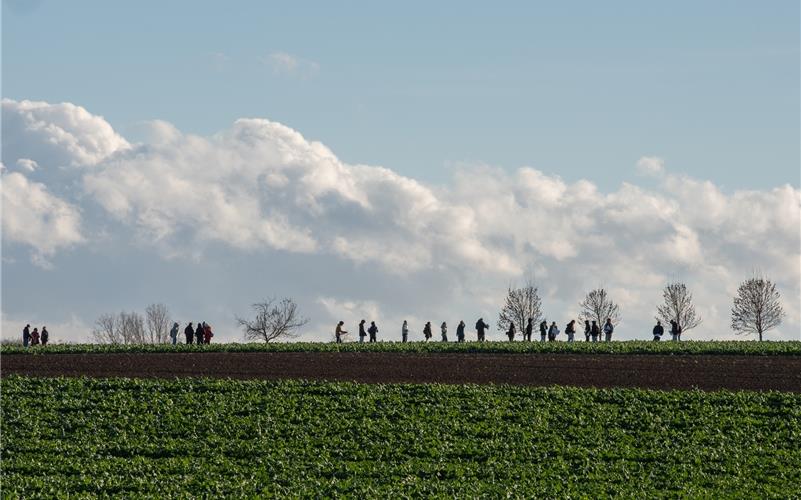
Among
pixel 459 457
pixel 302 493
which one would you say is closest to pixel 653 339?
pixel 459 457

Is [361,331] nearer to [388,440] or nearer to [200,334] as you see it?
[200,334]

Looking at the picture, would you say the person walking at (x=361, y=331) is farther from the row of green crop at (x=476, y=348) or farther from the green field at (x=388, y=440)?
the green field at (x=388, y=440)

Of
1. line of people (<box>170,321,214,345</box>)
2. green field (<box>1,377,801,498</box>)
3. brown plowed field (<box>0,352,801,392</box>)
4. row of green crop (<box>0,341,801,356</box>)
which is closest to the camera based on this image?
green field (<box>1,377,801,498</box>)

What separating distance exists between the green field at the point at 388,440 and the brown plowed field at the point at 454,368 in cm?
344

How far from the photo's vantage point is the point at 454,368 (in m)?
48.2

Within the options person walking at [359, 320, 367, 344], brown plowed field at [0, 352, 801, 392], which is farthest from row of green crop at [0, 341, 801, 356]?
person walking at [359, 320, 367, 344]

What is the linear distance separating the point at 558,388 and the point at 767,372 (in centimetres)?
1100

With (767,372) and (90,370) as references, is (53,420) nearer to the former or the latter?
(90,370)

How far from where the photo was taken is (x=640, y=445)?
106 feet

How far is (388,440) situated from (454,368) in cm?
1573

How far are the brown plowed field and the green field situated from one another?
3441 millimetres

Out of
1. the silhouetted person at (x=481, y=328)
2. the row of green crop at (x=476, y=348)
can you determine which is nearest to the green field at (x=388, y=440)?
the row of green crop at (x=476, y=348)

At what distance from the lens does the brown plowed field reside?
145ft

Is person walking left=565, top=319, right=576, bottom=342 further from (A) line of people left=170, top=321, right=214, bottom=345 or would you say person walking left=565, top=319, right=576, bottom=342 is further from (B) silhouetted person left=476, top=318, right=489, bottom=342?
(A) line of people left=170, top=321, right=214, bottom=345
